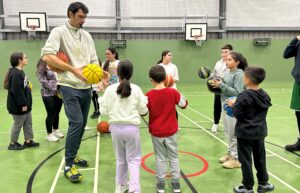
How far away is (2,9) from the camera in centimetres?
1278

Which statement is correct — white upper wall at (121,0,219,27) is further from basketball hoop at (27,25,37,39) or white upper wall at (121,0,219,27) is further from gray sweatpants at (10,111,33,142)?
gray sweatpants at (10,111,33,142)

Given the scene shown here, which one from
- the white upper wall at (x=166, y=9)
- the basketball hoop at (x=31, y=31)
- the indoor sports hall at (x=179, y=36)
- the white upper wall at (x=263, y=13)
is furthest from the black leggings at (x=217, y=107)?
the white upper wall at (x=263, y=13)

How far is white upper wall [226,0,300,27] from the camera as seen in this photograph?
14375 mm

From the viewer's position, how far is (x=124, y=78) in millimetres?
3176

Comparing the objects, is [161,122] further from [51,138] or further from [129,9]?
[129,9]

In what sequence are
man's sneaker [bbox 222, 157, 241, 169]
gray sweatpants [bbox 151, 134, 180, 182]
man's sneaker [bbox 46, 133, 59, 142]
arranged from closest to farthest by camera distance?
1. gray sweatpants [bbox 151, 134, 180, 182]
2. man's sneaker [bbox 222, 157, 241, 169]
3. man's sneaker [bbox 46, 133, 59, 142]

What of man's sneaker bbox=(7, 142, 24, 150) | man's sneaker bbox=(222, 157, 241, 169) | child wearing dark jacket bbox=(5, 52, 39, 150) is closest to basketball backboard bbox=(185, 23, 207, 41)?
child wearing dark jacket bbox=(5, 52, 39, 150)

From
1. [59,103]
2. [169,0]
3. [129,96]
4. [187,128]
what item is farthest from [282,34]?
[129,96]

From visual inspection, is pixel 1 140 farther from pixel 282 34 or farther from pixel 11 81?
pixel 282 34

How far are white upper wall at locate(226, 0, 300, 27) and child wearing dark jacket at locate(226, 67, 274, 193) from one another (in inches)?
472

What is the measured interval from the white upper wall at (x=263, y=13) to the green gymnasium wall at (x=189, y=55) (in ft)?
3.41

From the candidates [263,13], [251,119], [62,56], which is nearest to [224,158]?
[251,119]

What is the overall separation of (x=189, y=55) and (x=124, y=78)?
11083 mm

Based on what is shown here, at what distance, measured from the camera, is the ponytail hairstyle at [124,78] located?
3.07 m
